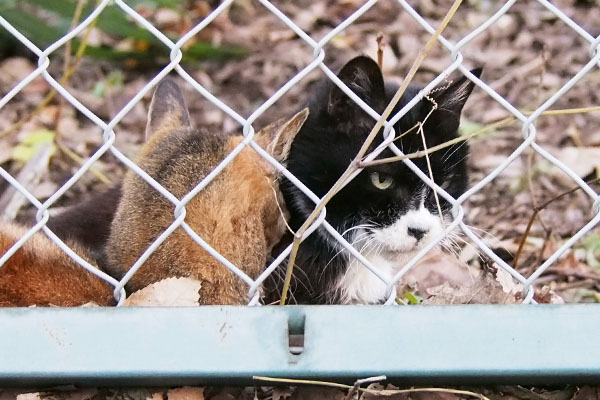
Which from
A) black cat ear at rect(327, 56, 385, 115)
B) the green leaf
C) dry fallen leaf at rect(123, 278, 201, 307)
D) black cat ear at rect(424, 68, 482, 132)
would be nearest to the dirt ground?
the green leaf

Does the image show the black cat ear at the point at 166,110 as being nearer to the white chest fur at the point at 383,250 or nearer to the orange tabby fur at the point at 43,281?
the orange tabby fur at the point at 43,281

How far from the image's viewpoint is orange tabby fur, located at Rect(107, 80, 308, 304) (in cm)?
242

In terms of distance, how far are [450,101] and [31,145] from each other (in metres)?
2.53

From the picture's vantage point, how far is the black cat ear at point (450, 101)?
306 cm

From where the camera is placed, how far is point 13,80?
5254mm

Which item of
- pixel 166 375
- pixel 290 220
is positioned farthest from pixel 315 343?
pixel 290 220

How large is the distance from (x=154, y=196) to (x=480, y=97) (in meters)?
3.21

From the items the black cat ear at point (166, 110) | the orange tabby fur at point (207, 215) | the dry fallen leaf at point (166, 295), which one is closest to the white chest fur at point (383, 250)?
the orange tabby fur at point (207, 215)

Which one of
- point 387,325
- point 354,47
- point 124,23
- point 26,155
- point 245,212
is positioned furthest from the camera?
point 354,47

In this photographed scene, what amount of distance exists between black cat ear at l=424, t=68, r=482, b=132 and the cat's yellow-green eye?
294mm

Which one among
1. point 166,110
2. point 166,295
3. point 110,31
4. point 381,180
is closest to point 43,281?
point 166,295

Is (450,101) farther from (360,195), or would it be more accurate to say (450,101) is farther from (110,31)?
(110,31)

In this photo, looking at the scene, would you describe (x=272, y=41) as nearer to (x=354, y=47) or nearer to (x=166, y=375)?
(x=354, y=47)

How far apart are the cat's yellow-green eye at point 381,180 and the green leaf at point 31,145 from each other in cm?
216
